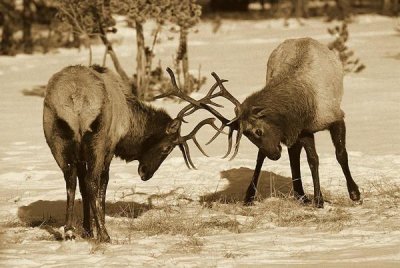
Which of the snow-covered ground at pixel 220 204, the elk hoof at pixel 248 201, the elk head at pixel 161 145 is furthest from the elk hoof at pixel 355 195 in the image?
the elk head at pixel 161 145

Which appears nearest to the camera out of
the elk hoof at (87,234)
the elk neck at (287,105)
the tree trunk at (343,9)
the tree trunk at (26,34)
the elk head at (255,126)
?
the elk hoof at (87,234)

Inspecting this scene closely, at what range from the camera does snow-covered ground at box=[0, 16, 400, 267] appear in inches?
326

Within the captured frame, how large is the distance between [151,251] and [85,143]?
116cm

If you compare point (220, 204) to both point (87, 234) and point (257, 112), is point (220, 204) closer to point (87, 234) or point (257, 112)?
point (257, 112)

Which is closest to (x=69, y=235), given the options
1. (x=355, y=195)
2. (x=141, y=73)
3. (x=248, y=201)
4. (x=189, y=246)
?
(x=189, y=246)

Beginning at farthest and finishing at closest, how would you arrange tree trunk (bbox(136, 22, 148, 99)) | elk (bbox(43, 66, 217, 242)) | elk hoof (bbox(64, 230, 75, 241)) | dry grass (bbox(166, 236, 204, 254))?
tree trunk (bbox(136, 22, 148, 99)), elk hoof (bbox(64, 230, 75, 241)), elk (bbox(43, 66, 217, 242)), dry grass (bbox(166, 236, 204, 254))

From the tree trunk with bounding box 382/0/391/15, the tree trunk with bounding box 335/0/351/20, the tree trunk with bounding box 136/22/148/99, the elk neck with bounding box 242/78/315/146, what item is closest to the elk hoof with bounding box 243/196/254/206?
the elk neck with bounding box 242/78/315/146

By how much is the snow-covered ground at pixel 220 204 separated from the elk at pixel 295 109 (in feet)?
1.53

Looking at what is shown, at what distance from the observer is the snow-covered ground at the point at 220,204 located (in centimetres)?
829

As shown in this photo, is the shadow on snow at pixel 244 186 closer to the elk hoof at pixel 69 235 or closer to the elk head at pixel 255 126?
the elk head at pixel 255 126

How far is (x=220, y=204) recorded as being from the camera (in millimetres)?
10914

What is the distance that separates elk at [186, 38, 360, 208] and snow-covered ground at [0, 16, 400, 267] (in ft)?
1.53

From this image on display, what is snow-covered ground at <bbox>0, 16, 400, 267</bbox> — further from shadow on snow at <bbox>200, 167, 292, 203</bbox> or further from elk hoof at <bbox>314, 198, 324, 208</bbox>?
elk hoof at <bbox>314, 198, 324, 208</bbox>

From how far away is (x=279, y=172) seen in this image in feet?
41.9
